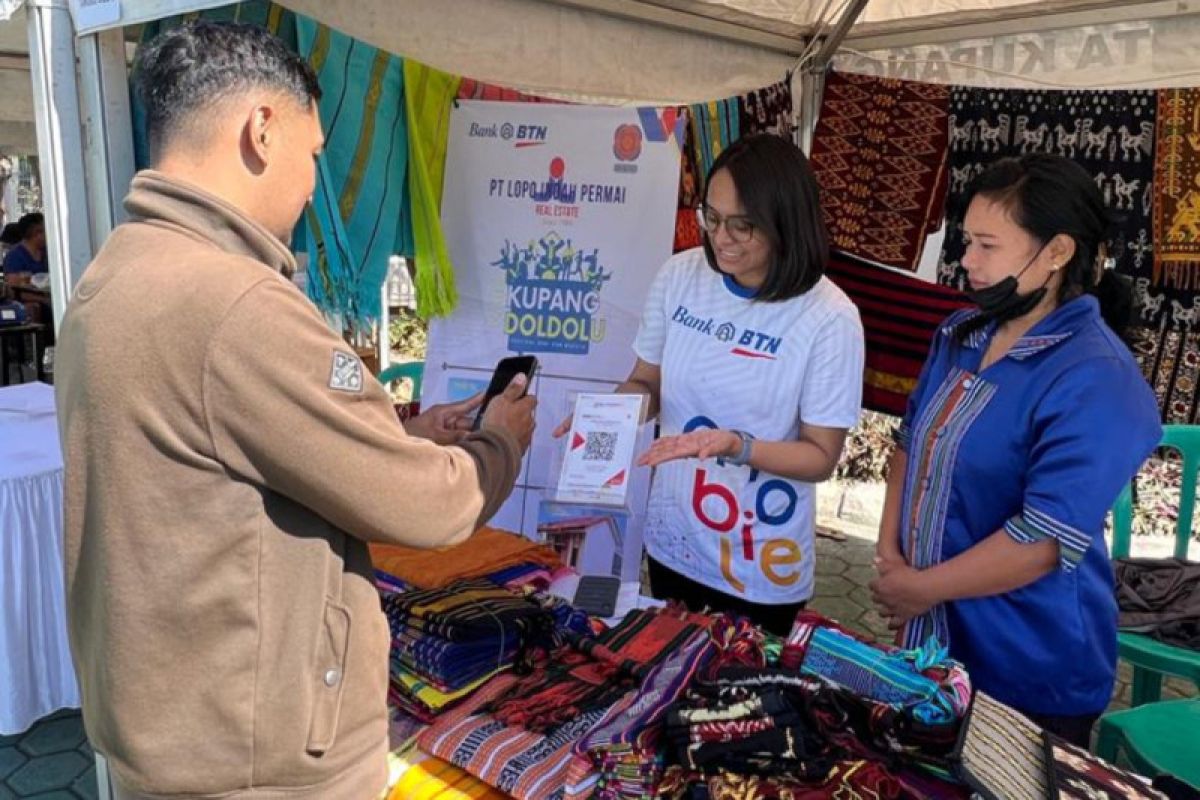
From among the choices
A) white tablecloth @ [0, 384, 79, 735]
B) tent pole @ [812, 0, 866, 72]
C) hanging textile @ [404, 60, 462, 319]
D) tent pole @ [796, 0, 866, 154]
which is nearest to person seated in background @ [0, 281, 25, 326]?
white tablecloth @ [0, 384, 79, 735]

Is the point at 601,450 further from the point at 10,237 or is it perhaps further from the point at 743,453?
the point at 10,237

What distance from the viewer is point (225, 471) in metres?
1.04

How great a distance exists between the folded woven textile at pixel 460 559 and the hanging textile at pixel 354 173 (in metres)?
0.96

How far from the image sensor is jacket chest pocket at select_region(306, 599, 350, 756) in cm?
114

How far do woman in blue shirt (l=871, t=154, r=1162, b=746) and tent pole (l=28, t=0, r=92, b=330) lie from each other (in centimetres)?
189

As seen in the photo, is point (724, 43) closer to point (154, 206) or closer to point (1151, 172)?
point (1151, 172)

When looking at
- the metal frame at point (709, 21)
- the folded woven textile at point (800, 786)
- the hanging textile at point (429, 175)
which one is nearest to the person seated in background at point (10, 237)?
the hanging textile at point (429, 175)

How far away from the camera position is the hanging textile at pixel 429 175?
285cm

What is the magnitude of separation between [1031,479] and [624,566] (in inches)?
48.3

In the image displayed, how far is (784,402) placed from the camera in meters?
2.12

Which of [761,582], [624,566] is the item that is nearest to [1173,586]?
[761,582]

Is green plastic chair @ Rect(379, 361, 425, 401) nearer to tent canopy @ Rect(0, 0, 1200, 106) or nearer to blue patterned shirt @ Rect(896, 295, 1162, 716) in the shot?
tent canopy @ Rect(0, 0, 1200, 106)

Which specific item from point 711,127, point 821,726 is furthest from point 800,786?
point 711,127

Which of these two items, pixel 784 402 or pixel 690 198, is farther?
pixel 690 198
